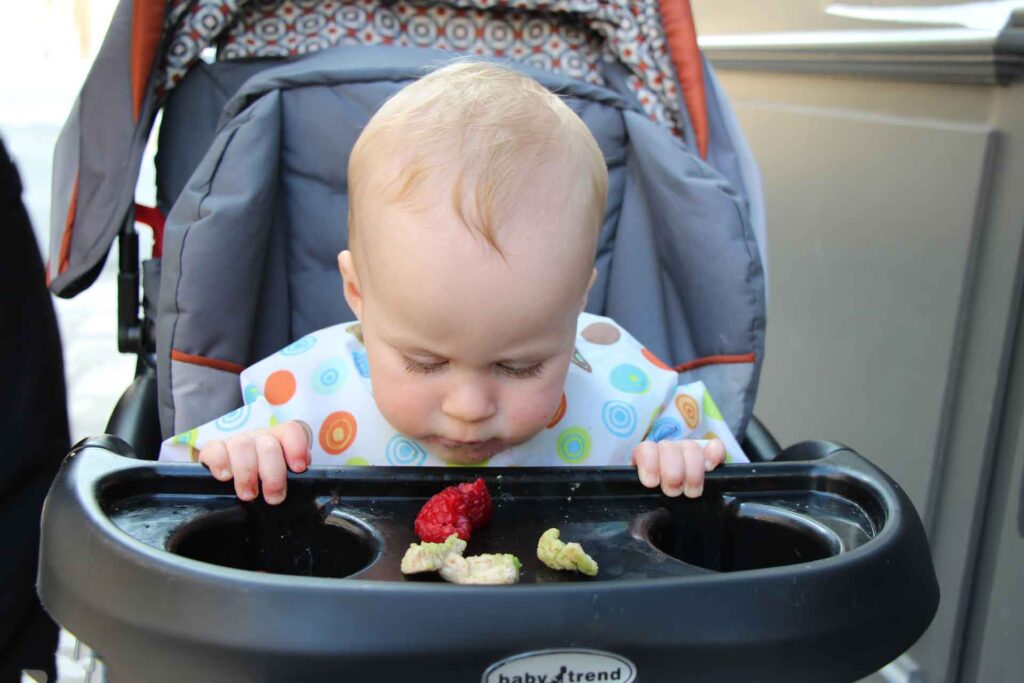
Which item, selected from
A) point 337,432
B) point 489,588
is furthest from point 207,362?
point 489,588

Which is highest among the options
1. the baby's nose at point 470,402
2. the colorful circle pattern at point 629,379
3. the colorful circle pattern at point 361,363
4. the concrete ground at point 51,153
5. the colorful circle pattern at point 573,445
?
the baby's nose at point 470,402

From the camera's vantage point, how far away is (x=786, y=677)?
28.2 inches

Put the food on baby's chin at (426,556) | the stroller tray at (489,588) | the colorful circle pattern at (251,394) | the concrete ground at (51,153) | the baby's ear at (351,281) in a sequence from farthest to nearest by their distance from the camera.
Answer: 1. the concrete ground at (51,153)
2. the colorful circle pattern at (251,394)
3. the baby's ear at (351,281)
4. the food on baby's chin at (426,556)
5. the stroller tray at (489,588)

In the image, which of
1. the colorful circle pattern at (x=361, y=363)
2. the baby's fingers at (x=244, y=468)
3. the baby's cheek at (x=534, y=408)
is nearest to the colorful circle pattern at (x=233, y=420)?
the colorful circle pattern at (x=361, y=363)

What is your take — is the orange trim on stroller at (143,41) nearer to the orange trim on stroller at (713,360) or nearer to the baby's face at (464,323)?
the baby's face at (464,323)

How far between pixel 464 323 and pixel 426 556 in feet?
0.67

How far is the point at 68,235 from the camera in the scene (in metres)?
1.27

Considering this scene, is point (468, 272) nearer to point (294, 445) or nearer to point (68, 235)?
point (294, 445)

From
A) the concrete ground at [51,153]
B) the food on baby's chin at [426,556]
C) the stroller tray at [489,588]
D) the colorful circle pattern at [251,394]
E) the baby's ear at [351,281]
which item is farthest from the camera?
the concrete ground at [51,153]

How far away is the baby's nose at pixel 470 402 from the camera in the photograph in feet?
3.01

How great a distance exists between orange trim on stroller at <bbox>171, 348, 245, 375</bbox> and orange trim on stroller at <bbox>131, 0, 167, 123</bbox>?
0.31 metres

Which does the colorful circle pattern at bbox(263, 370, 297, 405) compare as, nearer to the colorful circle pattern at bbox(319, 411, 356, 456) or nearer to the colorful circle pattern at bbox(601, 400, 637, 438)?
the colorful circle pattern at bbox(319, 411, 356, 456)

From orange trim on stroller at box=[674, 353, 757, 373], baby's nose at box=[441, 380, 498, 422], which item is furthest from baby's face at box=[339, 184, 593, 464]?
orange trim on stroller at box=[674, 353, 757, 373]

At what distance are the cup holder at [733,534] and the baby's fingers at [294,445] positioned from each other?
29 cm
